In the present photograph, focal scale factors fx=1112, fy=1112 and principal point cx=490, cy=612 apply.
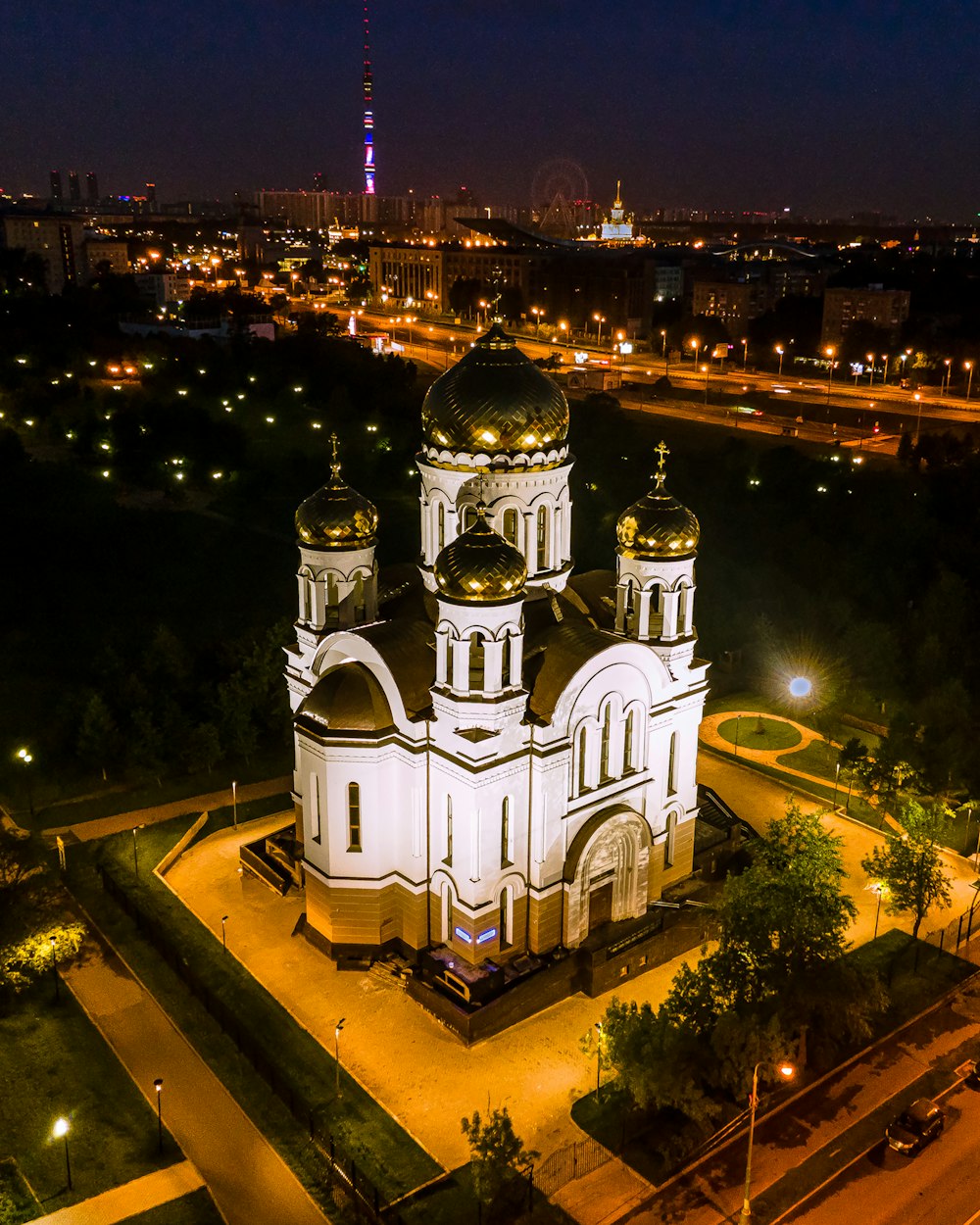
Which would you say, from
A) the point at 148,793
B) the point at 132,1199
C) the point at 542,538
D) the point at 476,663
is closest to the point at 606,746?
the point at 476,663

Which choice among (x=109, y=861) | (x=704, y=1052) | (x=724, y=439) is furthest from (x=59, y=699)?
(x=724, y=439)

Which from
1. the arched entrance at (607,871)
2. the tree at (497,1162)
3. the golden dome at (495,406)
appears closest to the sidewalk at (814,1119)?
the tree at (497,1162)

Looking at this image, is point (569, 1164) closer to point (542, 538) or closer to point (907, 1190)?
point (907, 1190)

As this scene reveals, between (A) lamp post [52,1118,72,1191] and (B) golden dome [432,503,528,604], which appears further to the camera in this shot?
(B) golden dome [432,503,528,604]

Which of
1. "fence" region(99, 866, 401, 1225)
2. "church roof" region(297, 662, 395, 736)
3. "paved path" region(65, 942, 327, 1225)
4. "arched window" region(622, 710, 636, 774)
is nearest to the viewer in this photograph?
"fence" region(99, 866, 401, 1225)

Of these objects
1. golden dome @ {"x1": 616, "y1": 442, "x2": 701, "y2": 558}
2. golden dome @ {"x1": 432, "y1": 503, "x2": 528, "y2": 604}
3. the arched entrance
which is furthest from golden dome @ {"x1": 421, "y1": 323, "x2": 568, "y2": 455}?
the arched entrance

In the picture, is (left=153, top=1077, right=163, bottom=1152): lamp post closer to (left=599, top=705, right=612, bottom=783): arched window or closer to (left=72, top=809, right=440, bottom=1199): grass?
(left=72, top=809, right=440, bottom=1199): grass
